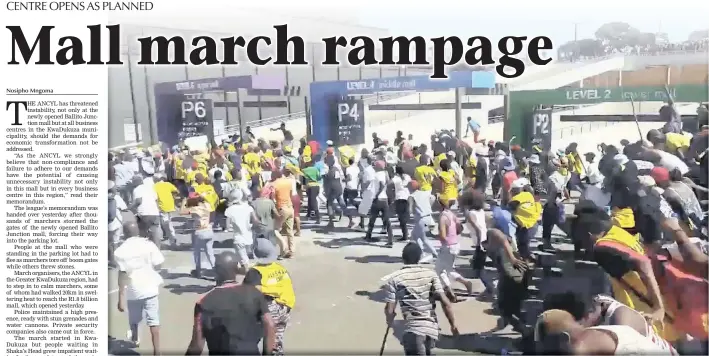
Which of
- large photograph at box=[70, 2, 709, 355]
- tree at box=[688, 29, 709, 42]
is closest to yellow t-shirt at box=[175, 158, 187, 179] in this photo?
large photograph at box=[70, 2, 709, 355]

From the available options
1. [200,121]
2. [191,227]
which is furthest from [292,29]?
[191,227]

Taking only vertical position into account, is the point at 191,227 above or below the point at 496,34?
below

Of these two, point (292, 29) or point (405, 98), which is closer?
point (292, 29)

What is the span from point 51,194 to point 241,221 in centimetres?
132

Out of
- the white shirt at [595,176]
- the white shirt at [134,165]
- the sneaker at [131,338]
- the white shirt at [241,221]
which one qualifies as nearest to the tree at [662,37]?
the white shirt at [595,176]

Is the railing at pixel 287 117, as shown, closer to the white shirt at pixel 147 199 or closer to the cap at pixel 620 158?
the white shirt at pixel 147 199

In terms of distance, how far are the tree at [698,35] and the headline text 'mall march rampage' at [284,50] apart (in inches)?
39.0

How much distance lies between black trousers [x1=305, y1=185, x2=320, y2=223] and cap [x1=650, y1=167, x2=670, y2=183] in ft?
8.05

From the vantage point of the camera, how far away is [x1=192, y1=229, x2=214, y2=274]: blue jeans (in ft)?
16.6

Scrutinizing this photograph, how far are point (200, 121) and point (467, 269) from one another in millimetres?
2306

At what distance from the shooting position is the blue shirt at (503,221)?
4832 millimetres

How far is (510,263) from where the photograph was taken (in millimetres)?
4562

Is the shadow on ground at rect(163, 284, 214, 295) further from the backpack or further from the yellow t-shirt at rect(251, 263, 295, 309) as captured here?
the yellow t-shirt at rect(251, 263, 295, 309)

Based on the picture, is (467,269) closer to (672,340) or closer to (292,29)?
(672,340)
